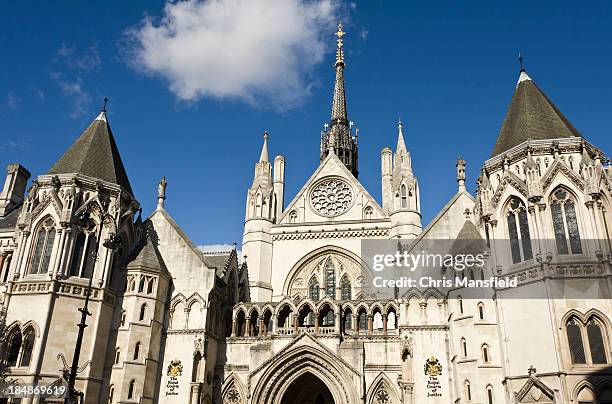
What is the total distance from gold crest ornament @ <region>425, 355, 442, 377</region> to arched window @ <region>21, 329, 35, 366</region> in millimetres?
18712

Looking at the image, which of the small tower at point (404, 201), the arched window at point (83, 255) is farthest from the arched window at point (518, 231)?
the arched window at point (83, 255)

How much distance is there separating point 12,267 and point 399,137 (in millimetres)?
26227

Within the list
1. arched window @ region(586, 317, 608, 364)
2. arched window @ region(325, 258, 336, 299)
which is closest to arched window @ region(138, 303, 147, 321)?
arched window @ region(325, 258, 336, 299)

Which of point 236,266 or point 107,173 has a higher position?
point 107,173

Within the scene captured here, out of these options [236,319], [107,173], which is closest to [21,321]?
[107,173]

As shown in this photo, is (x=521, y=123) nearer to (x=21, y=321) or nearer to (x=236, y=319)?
(x=236, y=319)

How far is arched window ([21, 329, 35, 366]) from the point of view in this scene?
24.8 meters

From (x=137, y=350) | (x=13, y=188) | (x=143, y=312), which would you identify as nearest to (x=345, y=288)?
(x=143, y=312)

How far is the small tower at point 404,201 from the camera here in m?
34.6

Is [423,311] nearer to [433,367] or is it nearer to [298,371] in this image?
[433,367]

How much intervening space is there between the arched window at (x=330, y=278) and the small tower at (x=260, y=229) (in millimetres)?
3792

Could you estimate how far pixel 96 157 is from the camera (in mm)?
30031

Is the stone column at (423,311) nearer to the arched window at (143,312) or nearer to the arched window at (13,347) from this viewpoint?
the arched window at (143,312)

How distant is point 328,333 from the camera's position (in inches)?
1122
